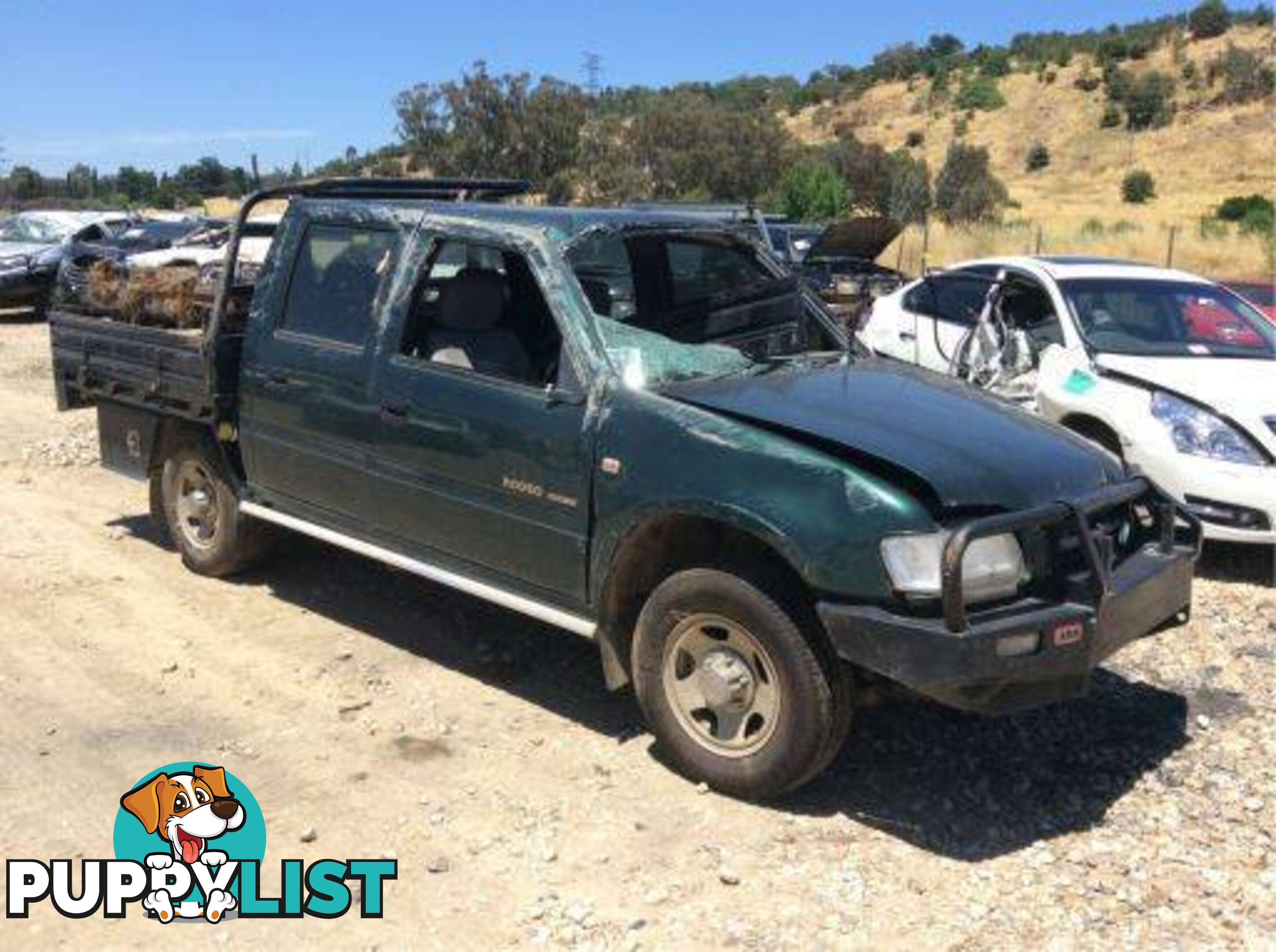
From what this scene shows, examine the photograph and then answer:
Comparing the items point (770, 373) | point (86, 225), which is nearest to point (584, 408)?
point (770, 373)

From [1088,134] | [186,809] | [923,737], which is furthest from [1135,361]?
[1088,134]

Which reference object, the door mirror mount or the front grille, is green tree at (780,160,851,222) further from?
the front grille

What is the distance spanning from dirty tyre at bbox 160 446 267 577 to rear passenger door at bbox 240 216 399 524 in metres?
0.41

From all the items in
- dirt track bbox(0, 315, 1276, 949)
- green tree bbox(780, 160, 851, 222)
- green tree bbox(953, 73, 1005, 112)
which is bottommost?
dirt track bbox(0, 315, 1276, 949)

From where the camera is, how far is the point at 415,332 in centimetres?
520

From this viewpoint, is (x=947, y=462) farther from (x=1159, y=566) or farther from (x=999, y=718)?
(x=999, y=718)

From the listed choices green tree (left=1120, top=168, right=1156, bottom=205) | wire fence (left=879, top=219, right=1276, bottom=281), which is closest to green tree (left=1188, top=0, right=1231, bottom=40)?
green tree (left=1120, top=168, right=1156, bottom=205)

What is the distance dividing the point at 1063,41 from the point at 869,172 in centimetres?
5339

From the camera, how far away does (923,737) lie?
15.7ft

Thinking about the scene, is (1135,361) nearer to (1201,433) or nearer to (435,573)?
(1201,433)

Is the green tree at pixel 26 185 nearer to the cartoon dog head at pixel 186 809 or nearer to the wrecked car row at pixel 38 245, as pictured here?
the wrecked car row at pixel 38 245

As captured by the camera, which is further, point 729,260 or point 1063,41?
point 1063,41

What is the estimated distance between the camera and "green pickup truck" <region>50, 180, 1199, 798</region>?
12.6 ft

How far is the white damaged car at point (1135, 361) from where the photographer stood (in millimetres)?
6598
